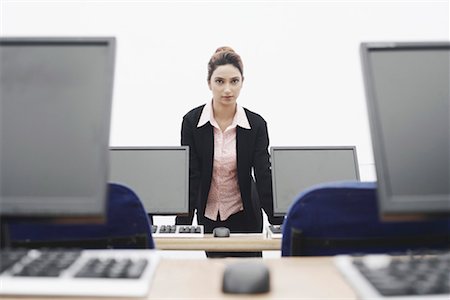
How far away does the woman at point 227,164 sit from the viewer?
2541 millimetres

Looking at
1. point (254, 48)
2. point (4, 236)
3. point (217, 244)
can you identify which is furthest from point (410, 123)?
point (254, 48)

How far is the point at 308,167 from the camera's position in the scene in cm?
239

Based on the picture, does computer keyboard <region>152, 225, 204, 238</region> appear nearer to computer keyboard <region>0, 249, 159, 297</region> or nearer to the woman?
the woman

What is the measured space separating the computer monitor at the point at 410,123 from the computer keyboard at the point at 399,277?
Answer: 9 cm

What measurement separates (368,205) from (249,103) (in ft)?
8.89

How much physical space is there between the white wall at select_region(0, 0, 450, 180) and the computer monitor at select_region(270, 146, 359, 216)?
119cm

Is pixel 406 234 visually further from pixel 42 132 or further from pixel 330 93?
pixel 330 93

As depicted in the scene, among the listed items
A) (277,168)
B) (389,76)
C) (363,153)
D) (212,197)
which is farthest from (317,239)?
(363,153)

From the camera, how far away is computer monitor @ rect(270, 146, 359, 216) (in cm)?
234

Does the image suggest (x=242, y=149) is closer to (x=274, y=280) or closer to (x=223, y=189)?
(x=223, y=189)

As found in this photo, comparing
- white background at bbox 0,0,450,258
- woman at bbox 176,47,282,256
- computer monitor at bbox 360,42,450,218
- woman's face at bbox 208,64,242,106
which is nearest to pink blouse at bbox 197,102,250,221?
woman at bbox 176,47,282,256

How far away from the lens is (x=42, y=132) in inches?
32.9

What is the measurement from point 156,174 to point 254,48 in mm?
1771

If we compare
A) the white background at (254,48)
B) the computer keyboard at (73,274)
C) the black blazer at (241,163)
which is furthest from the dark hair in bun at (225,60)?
the computer keyboard at (73,274)
